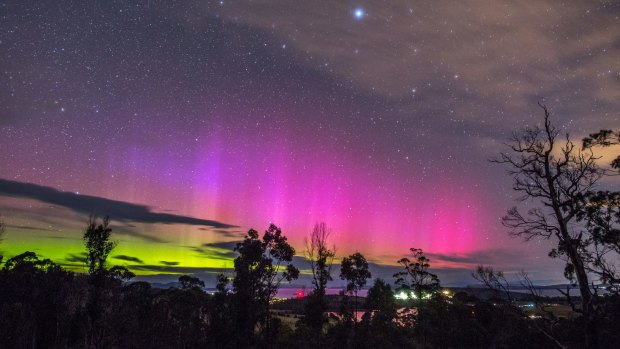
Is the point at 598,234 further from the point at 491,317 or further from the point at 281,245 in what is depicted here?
the point at 281,245

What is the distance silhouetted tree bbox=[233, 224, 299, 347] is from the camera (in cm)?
4259

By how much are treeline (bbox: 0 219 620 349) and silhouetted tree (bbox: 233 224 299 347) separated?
124 mm

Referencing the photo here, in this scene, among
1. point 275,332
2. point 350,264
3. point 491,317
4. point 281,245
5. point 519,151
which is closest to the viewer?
point 519,151

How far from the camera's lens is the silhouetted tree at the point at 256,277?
140 feet

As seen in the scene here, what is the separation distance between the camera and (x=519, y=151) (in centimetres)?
1648

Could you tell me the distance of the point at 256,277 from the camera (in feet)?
154

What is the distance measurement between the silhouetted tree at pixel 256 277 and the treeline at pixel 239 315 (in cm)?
12

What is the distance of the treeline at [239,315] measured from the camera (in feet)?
120

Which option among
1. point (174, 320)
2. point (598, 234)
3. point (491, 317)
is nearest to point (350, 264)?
point (491, 317)

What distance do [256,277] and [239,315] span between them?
5430 millimetres

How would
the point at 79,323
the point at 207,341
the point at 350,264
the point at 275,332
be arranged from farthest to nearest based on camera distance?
the point at 350,264 → the point at 275,332 → the point at 207,341 → the point at 79,323

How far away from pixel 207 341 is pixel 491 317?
3434 cm

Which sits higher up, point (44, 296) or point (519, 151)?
point (519, 151)

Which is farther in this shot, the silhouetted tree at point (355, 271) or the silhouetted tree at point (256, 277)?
the silhouetted tree at point (355, 271)
